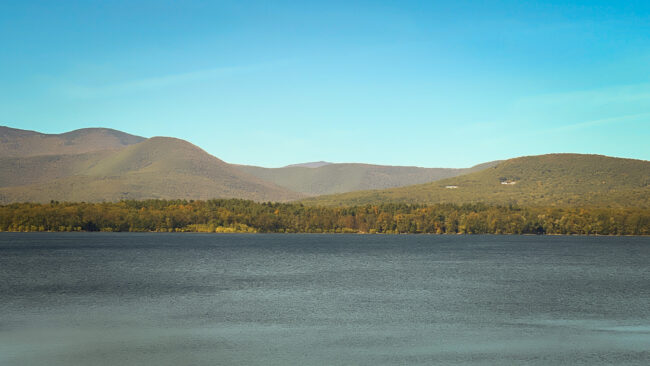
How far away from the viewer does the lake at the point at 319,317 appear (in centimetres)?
3250

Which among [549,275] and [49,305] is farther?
[549,275]

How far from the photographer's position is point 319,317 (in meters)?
45.2

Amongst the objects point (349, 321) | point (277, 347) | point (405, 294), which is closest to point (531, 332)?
point (349, 321)

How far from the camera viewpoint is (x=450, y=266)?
98.1m

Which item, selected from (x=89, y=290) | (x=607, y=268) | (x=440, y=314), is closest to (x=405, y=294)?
(x=440, y=314)

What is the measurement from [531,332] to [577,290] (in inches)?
1120

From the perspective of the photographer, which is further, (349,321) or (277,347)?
(349,321)

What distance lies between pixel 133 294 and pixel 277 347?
1157 inches

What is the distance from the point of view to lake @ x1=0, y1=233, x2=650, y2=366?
3250cm

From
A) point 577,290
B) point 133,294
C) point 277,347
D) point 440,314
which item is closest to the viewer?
point 277,347

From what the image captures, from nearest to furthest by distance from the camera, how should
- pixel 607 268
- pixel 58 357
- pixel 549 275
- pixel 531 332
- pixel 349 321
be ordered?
pixel 58 357 < pixel 531 332 < pixel 349 321 < pixel 549 275 < pixel 607 268

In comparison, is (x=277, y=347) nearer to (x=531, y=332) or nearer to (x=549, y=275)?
(x=531, y=332)

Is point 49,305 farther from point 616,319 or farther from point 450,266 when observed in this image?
point 450,266

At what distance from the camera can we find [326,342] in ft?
117
